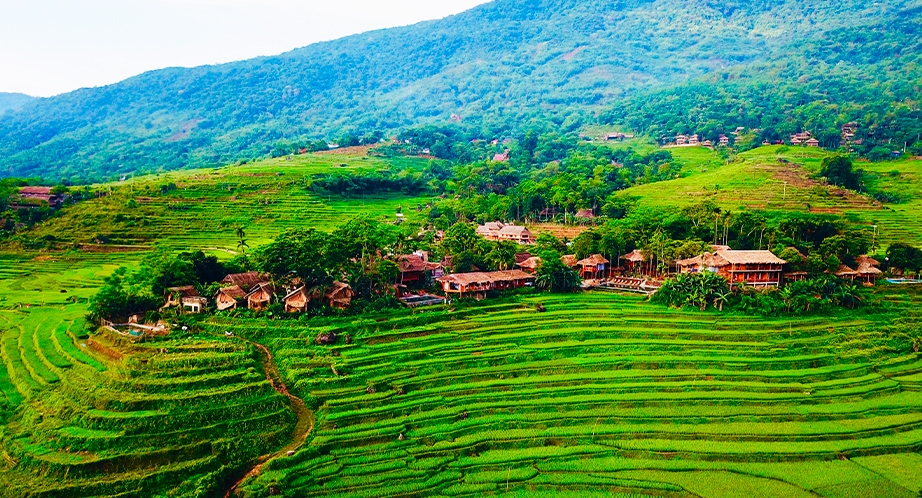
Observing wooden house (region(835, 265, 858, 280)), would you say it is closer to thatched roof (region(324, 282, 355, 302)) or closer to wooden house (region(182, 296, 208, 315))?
thatched roof (region(324, 282, 355, 302))

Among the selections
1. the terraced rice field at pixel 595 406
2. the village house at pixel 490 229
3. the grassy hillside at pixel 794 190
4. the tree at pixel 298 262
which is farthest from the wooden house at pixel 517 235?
the tree at pixel 298 262

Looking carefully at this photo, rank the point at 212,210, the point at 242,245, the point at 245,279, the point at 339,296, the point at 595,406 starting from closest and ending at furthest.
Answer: the point at 595,406 → the point at 339,296 → the point at 245,279 → the point at 242,245 → the point at 212,210

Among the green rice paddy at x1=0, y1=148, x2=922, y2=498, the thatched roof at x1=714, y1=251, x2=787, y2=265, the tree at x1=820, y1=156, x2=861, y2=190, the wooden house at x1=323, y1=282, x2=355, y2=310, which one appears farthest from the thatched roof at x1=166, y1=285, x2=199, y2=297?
the tree at x1=820, y1=156, x2=861, y2=190

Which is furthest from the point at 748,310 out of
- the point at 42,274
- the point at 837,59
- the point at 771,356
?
the point at 837,59

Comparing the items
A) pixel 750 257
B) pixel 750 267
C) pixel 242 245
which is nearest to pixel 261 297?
pixel 242 245

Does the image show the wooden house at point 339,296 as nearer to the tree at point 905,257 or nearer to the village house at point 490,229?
the village house at point 490,229

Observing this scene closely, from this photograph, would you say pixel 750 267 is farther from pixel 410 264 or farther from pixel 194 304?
pixel 194 304
